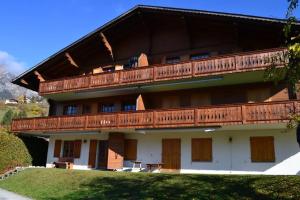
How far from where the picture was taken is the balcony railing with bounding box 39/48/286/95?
20.1 meters

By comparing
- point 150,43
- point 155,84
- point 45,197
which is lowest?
point 45,197

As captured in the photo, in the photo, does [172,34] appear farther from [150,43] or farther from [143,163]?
[143,163]

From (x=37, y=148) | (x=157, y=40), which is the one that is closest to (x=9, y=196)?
(x=37, y=148)

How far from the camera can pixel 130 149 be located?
24578 millimetres

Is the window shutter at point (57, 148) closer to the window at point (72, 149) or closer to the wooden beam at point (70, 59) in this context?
the window at point (72, 149)

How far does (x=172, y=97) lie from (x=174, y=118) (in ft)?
9.73

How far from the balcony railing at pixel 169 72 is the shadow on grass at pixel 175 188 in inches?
266

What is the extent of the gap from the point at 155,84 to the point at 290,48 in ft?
53.7

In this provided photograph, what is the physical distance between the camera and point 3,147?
2680cm

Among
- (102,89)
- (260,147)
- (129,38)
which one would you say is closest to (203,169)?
(260,147)

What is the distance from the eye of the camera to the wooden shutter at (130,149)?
2433 cm

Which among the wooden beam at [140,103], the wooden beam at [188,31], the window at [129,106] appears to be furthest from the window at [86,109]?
the wooden beam at [188,31]

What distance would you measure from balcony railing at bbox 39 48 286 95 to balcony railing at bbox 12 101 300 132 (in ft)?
7.61

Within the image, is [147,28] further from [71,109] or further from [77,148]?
[77,148]
